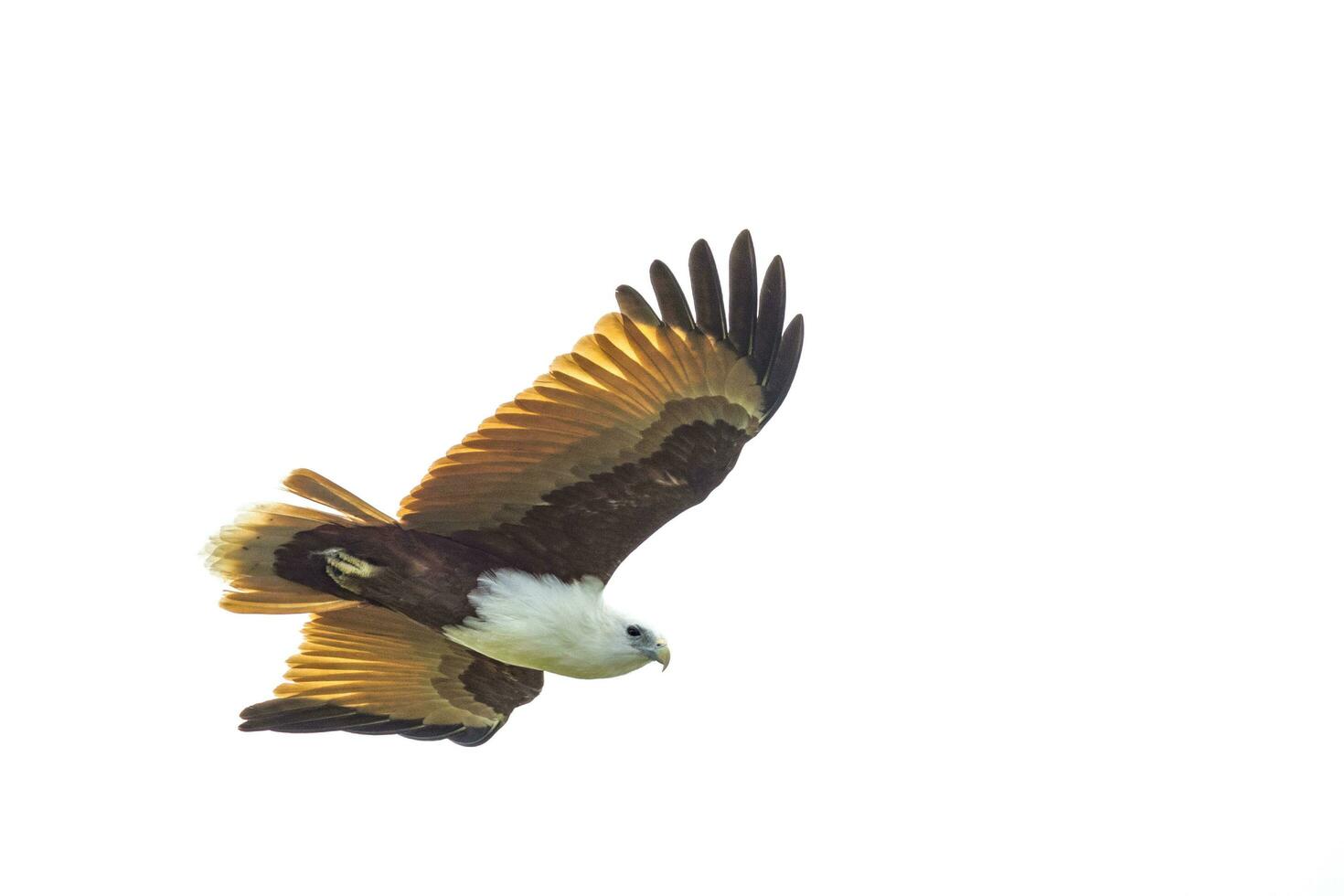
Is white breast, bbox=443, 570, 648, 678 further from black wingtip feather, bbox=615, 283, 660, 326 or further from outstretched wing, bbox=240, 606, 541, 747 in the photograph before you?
black wingtip feather, bbox=615, 283, 660, 326

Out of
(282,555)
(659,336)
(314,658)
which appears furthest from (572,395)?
(314,658)

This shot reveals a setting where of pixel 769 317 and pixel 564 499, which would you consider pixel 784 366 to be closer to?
pixel 769 317

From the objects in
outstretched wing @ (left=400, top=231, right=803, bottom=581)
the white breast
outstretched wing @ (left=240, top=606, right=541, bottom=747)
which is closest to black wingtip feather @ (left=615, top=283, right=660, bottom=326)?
outstretched wing @ (left=400, top=231, right=803, bottom=581)

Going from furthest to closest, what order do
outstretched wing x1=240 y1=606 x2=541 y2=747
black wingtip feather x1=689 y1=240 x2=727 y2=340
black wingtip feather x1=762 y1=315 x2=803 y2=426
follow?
1. outstretched wing x1=240 y1=606 x2=541 y2=747
2. black wingtip feather x1=762 y1=315 x2=803 y2=426
3. black wingtip feather x1=689 y1=240 x2=727 y2=340

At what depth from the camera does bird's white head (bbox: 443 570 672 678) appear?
34.4 feet

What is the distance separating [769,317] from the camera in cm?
995

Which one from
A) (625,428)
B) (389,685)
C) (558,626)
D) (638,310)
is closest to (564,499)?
(625,428)

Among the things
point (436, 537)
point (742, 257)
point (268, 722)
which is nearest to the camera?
point (742, 257)

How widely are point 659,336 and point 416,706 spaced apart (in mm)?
3297

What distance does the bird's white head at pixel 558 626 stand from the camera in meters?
10.5

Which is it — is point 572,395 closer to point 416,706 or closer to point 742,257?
point 742,257

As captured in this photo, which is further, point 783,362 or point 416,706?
point 416,706

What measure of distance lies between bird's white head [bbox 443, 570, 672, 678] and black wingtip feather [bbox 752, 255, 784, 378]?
1705 mm

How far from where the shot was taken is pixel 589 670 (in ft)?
34.9
